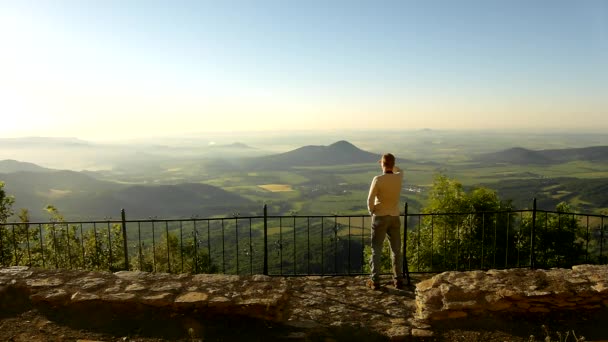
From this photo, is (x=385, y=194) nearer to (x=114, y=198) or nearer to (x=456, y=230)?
(x=456, y=230)

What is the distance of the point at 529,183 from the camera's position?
9212 cm

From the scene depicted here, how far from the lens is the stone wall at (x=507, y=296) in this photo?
4.92m

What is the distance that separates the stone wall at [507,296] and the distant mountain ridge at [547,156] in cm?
17870

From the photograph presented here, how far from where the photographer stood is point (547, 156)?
171500 mm

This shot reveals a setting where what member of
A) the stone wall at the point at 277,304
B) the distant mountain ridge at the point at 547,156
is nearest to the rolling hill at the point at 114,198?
the stone wall at the point at 277,304

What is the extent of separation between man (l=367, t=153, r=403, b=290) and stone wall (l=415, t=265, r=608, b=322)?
867mm

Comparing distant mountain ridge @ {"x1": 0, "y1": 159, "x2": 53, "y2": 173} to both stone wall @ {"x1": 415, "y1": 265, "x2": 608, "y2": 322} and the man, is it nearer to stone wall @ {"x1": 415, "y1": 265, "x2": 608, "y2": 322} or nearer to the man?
the man

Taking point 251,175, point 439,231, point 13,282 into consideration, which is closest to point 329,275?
point 13,282

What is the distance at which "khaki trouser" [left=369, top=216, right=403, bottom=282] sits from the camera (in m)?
5.90

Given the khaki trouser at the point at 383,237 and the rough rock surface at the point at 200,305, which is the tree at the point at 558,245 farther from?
the rough rock surface at the point at 200,305

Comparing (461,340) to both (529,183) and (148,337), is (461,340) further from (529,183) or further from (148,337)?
(529,183)

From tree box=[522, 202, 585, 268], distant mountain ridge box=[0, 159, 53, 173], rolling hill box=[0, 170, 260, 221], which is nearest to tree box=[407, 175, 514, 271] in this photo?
tree box=[522, 202, 585, 268]

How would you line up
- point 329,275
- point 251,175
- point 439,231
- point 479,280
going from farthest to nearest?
point 251,175 < point 439,231 < point 329,275 < point 479,280

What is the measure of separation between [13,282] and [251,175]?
6661 inches
